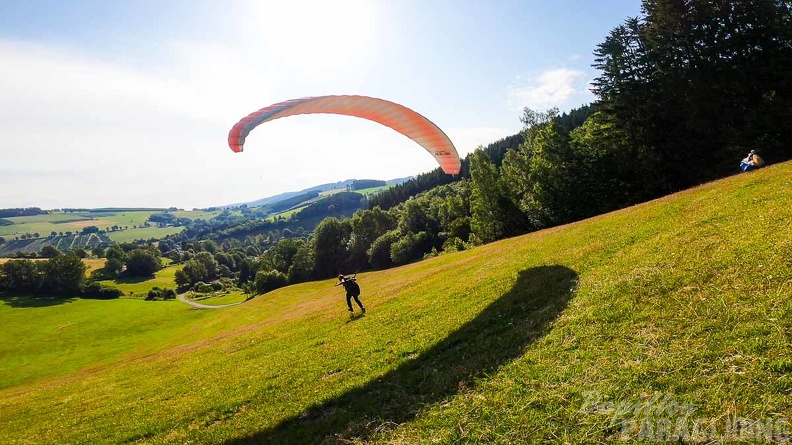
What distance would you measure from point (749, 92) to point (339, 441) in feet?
186

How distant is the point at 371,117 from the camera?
21.2 metres

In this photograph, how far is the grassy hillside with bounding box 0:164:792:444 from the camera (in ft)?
21.7

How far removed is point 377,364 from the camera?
12.3 meters

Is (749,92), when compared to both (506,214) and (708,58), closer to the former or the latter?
(708,58)

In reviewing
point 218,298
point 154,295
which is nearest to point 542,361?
point 218,298

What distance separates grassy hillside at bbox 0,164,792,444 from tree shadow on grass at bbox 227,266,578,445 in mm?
57

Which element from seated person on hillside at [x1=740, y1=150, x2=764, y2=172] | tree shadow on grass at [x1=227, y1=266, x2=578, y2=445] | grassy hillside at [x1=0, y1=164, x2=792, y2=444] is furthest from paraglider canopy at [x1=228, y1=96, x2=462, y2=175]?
seated person on hillside at [x1=740, y1=150, x2=764, y2=172]

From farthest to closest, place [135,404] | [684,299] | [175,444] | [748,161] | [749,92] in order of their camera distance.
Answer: [749,92], [748,161], [135,404], [175,444], [684,299]

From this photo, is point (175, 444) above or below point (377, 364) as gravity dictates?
below

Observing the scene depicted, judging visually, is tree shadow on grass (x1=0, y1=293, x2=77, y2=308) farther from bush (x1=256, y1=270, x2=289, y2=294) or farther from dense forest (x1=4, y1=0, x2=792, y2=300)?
dense forest (x1=4, y1=0, x2=792, y2=300)

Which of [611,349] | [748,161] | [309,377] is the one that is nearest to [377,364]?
[309,377]

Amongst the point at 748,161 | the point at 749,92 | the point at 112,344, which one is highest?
the point at 749,92

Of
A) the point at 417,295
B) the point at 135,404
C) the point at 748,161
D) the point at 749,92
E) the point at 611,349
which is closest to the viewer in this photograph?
the point at 611,349

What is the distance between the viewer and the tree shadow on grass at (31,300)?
102050 millimetres
